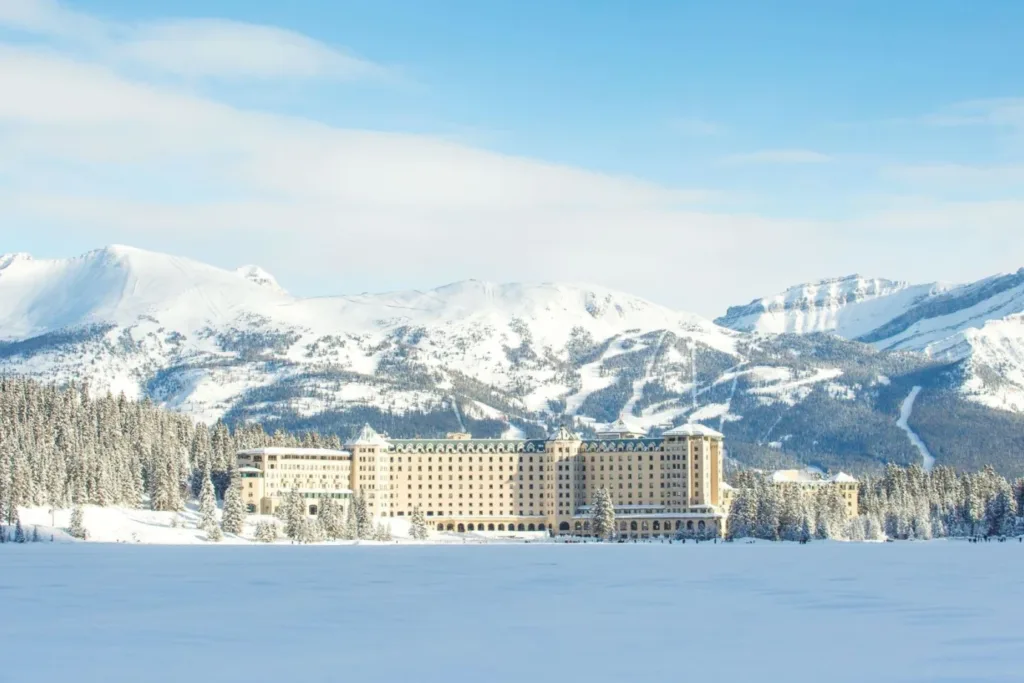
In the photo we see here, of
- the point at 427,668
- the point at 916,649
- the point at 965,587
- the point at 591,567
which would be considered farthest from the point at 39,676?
the point at 591,567

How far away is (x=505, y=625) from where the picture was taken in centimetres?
10281

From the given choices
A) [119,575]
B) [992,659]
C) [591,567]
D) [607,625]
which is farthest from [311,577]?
[992,659]

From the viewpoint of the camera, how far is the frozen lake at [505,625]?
81562mm

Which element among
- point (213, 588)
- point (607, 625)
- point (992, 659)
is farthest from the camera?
point (213, 588)

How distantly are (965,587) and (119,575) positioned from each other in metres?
74.9

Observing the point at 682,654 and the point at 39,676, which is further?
the point at 682,654

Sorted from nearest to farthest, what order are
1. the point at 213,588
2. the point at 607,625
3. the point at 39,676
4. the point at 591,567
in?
1. the point at 39,676
2. the point at 607,625
3. the point at 213,588
4. the point at 591,567

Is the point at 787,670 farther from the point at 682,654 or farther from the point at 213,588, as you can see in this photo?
the point at 213,588

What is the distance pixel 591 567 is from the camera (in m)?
178

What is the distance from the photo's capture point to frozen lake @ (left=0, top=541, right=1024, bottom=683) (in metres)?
81.6

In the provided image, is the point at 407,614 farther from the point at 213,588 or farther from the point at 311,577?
the point at 311,577

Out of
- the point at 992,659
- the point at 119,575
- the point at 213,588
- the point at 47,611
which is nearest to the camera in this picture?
the point at 992,659

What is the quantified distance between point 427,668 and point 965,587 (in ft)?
226

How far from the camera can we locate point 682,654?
87.2 meters
